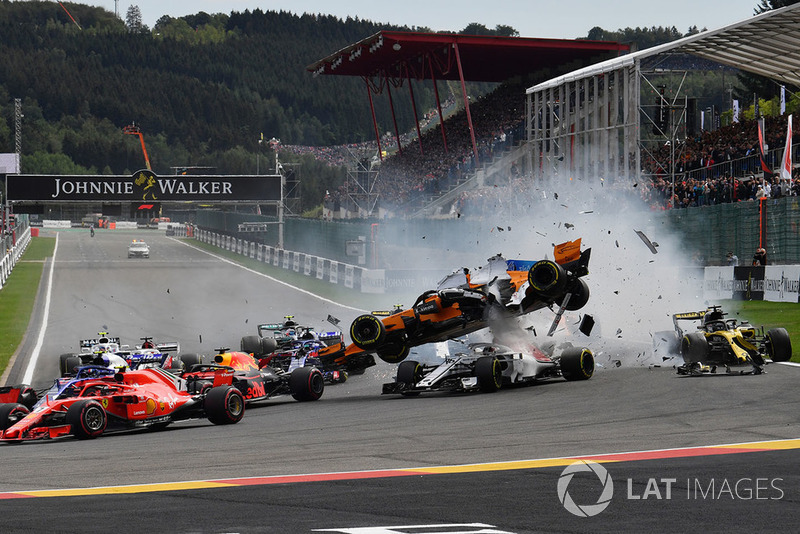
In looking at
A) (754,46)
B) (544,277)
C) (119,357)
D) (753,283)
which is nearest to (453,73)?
(754,46)

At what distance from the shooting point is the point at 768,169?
38625 millimetres

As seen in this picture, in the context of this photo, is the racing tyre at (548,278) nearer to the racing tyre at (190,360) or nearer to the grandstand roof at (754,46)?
the racing tyre at (190,360)

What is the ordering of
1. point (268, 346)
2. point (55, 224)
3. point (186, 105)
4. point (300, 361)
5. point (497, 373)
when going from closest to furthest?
1. point (497, 373)
2. point (300, 361)
3. point (268, 346)
4. point (55, 224)
5. point (186, 105)

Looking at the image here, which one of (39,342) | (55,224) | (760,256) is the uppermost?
(55,224)

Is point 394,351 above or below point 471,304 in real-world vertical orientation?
below

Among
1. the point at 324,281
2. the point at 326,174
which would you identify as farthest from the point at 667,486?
the point at 326,174

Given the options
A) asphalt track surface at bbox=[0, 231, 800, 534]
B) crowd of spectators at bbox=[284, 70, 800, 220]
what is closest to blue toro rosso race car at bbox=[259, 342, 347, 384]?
asphalt track surface at bbox=[0, 231, 800, 534]

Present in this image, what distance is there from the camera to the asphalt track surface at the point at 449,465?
320 inches

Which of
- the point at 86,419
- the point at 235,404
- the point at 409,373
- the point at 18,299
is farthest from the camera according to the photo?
the point at 18,299

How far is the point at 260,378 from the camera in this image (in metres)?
19.9

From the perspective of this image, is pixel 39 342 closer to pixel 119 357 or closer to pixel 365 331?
pixel 119 357

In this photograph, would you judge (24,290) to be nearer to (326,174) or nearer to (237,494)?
(237,494)

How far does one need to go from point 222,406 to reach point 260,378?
3.04 meters

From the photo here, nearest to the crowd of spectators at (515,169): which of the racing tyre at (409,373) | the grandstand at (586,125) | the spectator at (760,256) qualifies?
the grandstand at (586,125)
